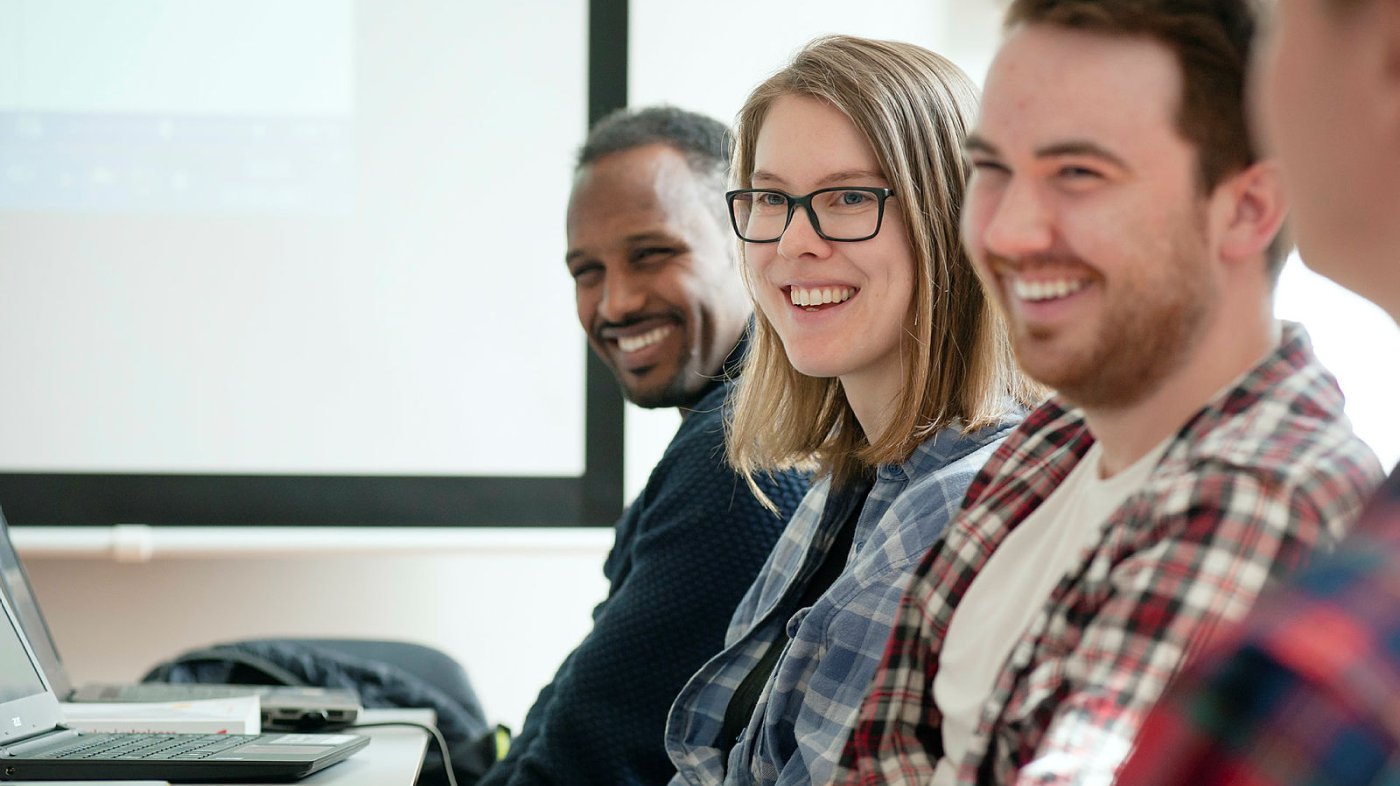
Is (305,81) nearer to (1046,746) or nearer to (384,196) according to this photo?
(384,196)

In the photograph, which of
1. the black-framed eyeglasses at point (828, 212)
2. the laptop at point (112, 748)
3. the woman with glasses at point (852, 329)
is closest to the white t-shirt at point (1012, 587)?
the woman with glasses at point (852, 329)

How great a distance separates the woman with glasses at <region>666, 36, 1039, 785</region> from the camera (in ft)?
4.34

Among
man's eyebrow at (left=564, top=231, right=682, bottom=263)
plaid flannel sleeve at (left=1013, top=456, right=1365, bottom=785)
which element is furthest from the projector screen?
plaid flannel sleeve at (left=1013, top=456, right=1365, bottom=785)

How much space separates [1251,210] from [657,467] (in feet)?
3.61

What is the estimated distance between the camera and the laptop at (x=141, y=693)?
1.53m

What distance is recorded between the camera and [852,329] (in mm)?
1380

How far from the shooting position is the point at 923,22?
2.95 meters

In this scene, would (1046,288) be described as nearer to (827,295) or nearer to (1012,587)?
(1012,587)

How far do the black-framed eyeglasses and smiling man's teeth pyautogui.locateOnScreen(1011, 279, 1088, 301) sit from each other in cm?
50

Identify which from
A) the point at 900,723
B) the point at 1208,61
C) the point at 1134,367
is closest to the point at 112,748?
the point at 900,723

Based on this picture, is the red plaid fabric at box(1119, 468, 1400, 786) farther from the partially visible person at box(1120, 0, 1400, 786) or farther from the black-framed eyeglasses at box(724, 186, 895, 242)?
the black-framed eyeglasses at box(724, 186, 895, 242)

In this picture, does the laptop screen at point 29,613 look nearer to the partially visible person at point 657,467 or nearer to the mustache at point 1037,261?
the partially visible person at point 657,467

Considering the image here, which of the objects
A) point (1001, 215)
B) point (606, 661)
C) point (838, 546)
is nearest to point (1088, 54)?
point (1001, 215)

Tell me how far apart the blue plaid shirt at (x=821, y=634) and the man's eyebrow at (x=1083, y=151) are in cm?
39
